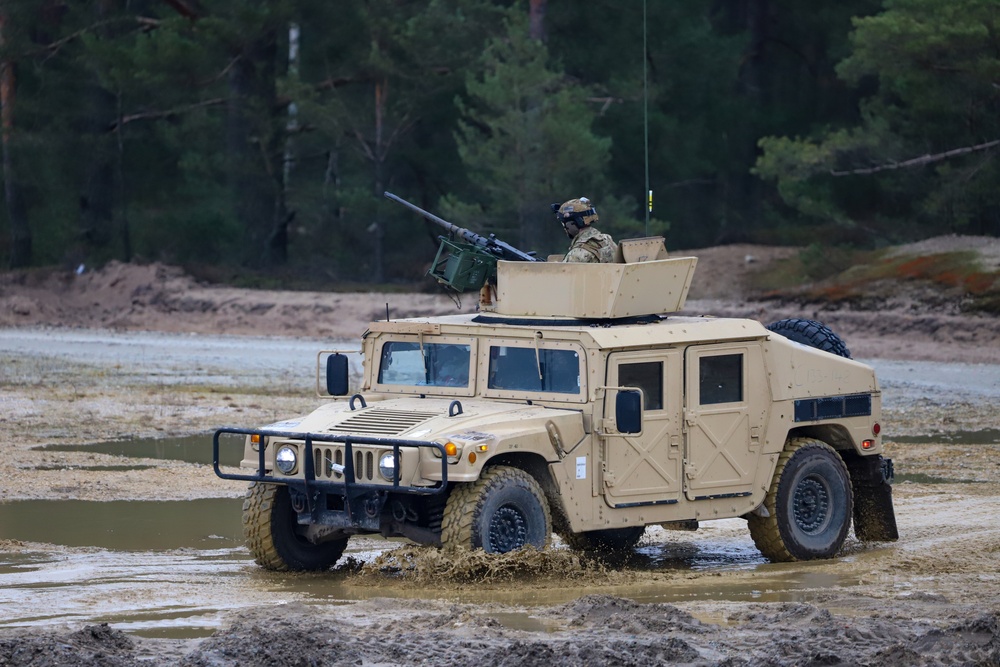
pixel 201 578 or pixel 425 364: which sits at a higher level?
pixel 425 364

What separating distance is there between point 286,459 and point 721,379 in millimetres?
2890

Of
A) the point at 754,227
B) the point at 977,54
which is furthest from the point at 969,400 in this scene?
the point at 754,227

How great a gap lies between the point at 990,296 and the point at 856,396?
17.8 meters

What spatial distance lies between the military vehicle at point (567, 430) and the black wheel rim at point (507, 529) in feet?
0.04

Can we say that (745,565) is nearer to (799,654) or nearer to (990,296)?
(799,654)

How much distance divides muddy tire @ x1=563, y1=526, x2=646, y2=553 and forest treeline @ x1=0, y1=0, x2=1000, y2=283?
19690 mm

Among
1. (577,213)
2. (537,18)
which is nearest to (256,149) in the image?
(537,18)

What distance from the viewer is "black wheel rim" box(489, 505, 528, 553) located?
9.52 metres

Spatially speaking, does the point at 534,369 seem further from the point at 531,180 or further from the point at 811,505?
the point at 531,180

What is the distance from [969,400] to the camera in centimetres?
2161

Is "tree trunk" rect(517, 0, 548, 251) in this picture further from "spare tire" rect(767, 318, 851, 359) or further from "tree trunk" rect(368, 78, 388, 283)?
"spare tire" rect(767, 318, 851, 359)

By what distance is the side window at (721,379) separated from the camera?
10.5 m

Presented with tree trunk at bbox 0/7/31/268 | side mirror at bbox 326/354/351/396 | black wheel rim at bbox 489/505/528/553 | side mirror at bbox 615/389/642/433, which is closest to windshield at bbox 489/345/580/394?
side mirror at bbox 615/389/642/433

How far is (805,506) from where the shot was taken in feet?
36.7
